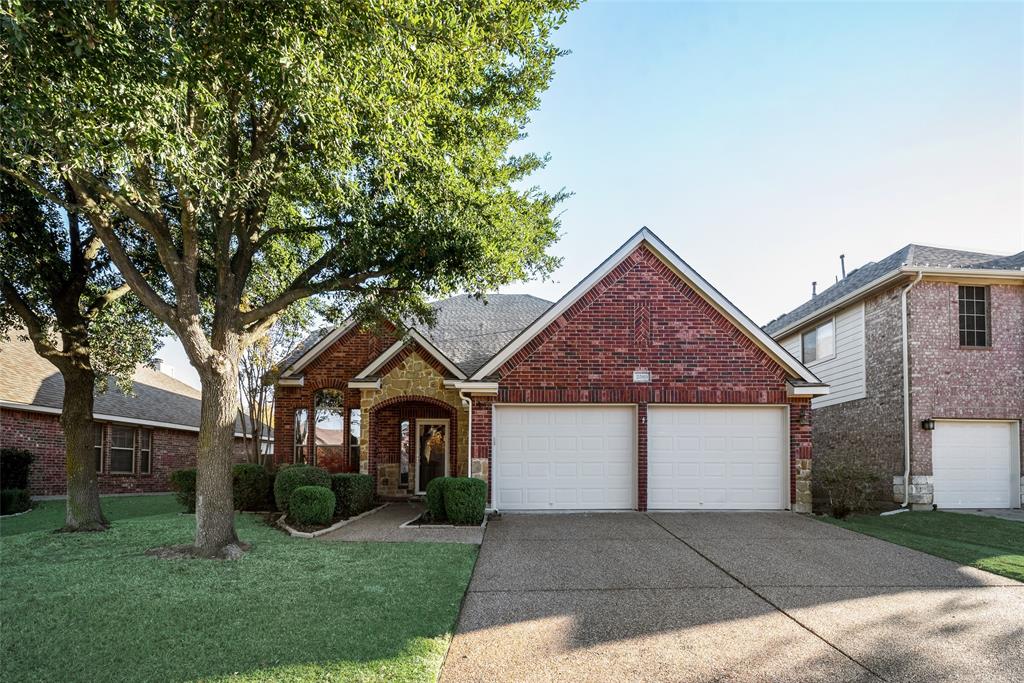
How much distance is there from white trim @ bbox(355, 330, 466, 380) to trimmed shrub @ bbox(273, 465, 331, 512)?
3.62 meters

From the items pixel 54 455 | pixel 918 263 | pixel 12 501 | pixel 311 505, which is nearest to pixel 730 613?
pixel 311 505

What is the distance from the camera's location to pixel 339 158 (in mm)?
8367

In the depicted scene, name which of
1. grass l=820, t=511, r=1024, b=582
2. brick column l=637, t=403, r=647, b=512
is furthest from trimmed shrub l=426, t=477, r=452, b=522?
grass l=820, t=511, r=1024, b=582

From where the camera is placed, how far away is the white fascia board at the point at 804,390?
12.8 m

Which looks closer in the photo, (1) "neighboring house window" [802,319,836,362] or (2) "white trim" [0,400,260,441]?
(2) "white trim" [0,400,260,441]

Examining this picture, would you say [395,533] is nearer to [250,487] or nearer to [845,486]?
[250,487]

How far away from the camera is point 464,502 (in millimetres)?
11383

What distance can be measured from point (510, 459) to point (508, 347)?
2337 mm

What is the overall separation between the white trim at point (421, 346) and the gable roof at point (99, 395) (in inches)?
228

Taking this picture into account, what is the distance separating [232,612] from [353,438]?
39.6ft

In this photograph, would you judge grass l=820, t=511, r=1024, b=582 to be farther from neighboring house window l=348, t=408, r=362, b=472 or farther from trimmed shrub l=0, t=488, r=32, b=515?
trimmed shrub l=0, t=488, r=32, b=515

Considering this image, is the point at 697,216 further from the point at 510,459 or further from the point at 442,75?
the point at 442,75

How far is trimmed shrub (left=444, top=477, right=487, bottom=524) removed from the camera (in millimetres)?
11398

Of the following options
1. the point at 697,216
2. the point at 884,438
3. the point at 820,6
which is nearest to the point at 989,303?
the point at 884,438
